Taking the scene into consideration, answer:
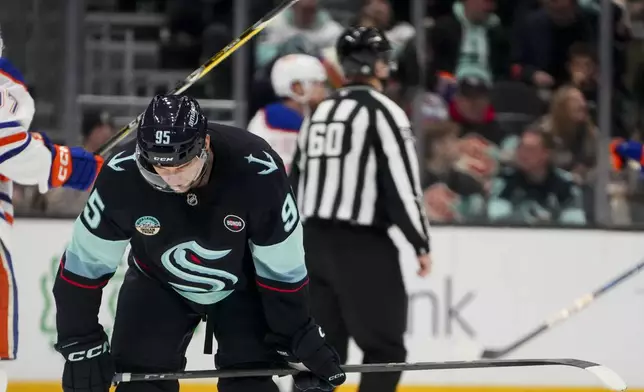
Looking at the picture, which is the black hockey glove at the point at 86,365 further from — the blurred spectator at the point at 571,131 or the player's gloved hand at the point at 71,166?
the blurred spectator at the point at 571,131

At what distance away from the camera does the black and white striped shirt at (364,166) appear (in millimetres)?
3812

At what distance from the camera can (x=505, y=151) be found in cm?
561

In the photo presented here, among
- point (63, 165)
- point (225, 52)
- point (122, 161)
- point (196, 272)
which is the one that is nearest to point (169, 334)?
point (196, 272)

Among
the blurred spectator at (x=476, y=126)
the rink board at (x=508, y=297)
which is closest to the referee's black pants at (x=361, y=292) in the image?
the rink board at (x=508, y=297)

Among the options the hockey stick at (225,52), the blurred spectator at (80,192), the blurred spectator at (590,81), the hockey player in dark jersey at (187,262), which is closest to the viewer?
the hockey player in dark jersey at (187,262)

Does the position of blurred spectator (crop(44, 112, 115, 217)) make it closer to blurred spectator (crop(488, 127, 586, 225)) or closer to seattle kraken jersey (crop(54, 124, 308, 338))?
blurred spectator (crop(488, 127, 586, 225))

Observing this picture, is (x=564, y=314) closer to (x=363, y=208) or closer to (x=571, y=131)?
(x=363, y=208)

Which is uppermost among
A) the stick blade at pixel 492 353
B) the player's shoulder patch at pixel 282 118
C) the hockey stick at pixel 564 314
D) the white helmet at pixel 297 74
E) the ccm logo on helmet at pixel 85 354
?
the white helmet at pixel 297 74

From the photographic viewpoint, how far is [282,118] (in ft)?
17.0

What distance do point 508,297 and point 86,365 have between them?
8.17ft

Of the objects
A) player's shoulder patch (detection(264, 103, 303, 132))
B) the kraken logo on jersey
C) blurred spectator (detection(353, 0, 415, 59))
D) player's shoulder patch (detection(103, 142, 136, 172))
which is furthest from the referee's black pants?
blurred spectator (detection(353, 0, 415, 59))

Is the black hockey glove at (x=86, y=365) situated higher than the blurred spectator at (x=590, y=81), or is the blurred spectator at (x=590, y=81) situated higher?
the blurred spectator at (x=590, y=81)

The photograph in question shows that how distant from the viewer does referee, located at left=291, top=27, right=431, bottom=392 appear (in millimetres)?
3816

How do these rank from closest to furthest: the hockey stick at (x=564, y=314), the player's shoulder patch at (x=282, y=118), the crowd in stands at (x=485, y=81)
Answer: the hockey stick at (x=564, y=314) < the player's shoulder patch at (x=282, y=118) < the crowd in stands at (x=485, y=81)
